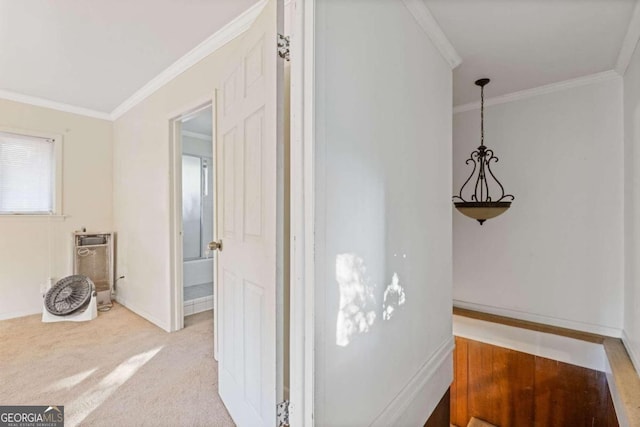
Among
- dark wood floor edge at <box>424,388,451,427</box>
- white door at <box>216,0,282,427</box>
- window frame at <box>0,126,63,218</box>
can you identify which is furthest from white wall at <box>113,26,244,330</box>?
dark wood floor edge at <box>424,388,451,427</box>

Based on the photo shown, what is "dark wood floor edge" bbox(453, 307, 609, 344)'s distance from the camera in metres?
2.37

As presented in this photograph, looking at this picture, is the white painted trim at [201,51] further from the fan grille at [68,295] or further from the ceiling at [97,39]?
the fan grille at [68,295]

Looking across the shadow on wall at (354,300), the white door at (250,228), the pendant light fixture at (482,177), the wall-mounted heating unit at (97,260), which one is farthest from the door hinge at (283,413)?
the wall-mounted heating unit at (97,260)

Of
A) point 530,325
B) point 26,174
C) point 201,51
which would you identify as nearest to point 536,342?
point 530,325

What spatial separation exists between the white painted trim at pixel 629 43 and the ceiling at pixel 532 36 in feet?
0.08

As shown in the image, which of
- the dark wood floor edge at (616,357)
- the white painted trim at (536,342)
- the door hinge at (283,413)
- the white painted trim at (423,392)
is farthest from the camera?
the white painted trim at (536,342)

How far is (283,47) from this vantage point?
1.20 metres

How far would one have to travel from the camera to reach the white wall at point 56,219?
3127mm

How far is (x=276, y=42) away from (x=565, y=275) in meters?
2.88

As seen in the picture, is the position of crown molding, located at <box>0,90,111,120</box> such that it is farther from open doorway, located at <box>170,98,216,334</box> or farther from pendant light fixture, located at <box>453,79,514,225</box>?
pendant light fixture, located at <box>453,79,514,225</box>

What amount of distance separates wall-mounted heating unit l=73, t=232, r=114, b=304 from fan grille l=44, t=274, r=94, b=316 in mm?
315

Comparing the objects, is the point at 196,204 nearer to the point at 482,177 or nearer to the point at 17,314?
the point at 17,314

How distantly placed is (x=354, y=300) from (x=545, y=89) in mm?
2674

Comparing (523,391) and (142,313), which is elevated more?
(142,313)
